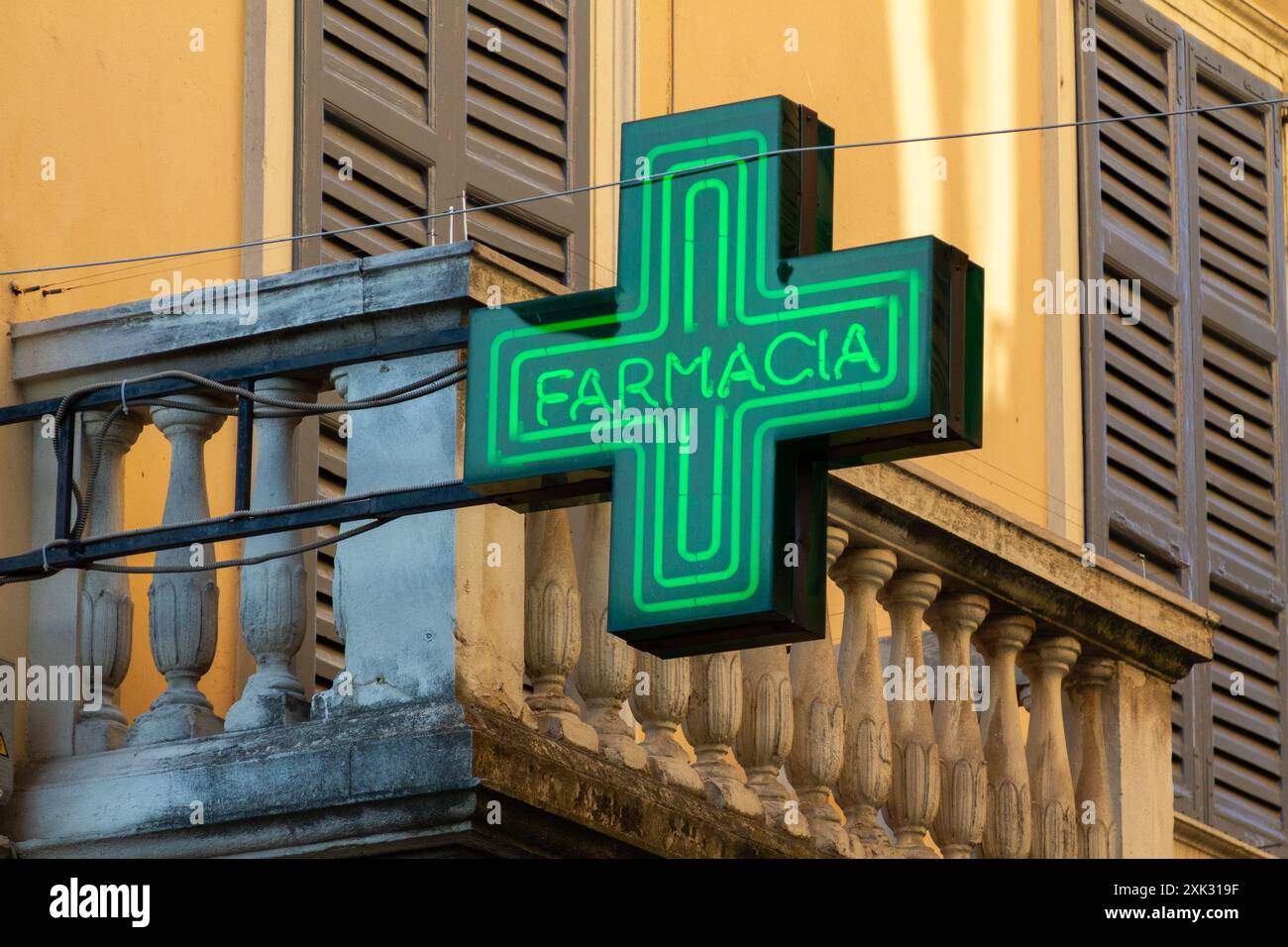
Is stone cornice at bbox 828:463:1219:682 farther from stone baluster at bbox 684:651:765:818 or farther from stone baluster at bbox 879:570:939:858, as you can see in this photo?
stone baluster at bbox 684:651:765:818

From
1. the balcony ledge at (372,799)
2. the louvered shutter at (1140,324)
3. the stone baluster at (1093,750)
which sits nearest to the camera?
the balcony ledge at (372,799)

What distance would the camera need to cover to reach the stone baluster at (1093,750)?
9180 mm

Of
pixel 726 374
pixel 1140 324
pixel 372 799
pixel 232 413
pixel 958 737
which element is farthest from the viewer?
pixel 1140 324

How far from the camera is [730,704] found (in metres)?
8.35

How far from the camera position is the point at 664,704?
823cm

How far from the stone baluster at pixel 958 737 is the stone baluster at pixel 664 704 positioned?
83 centimetres

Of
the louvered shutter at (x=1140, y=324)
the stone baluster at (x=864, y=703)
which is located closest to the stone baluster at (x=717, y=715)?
the stone baluster at (x=864, y=703)

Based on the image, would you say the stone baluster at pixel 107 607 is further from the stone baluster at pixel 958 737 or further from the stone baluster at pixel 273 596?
the stone baluster at pixel 958 737

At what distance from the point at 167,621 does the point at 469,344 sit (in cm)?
107

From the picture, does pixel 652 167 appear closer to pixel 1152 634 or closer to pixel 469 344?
pixel 469 344

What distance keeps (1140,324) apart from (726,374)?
5272mm

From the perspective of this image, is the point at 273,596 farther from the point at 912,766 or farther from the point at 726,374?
the point at 912,766

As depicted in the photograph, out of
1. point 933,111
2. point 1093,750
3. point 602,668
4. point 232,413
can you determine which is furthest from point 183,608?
point 933,111

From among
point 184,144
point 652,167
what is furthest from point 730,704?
point 184,144
